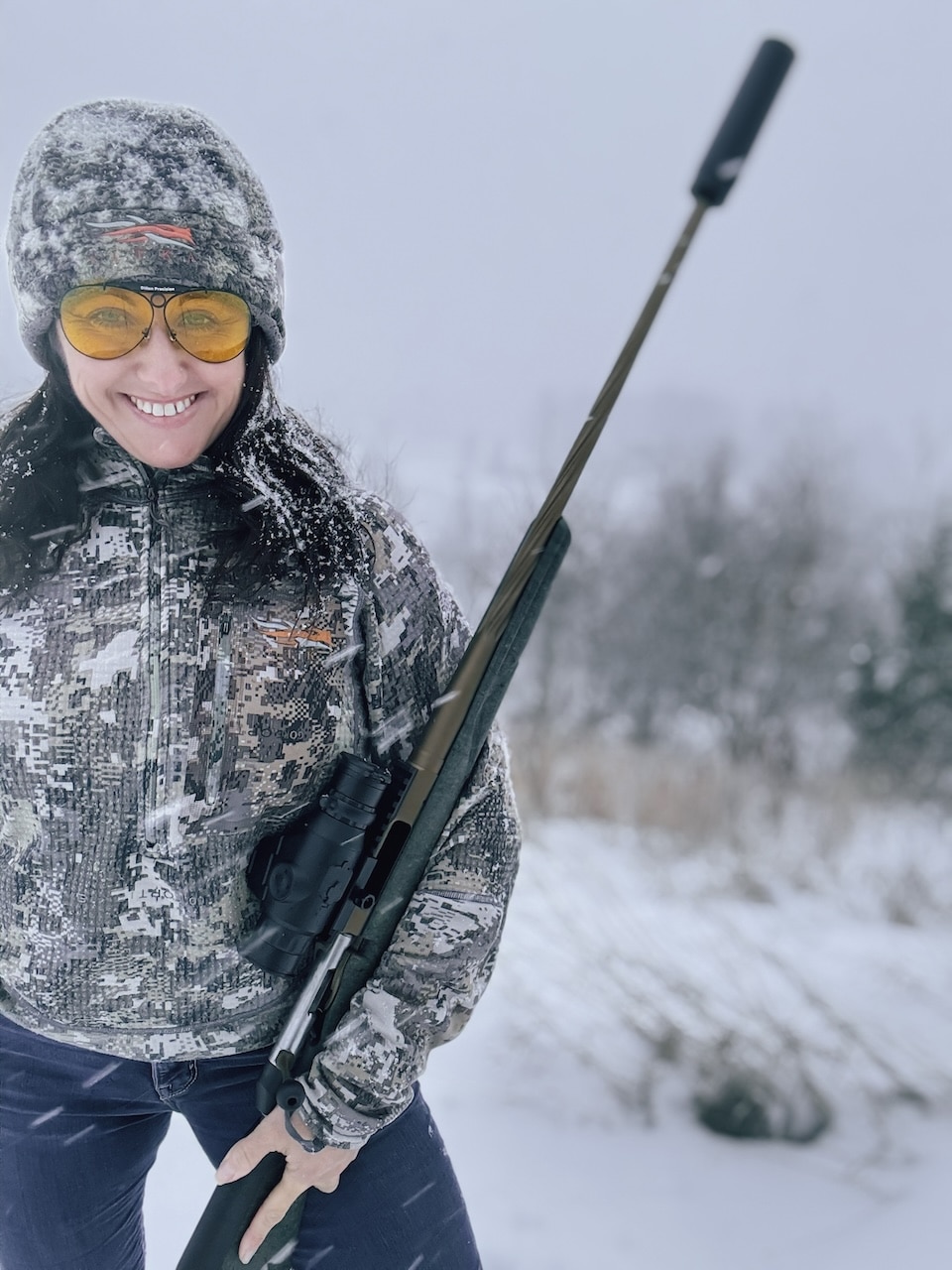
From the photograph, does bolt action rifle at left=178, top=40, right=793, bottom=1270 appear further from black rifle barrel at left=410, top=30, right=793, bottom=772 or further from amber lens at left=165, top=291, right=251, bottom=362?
amber lens at left=165, top=291, right=251, bottom=362

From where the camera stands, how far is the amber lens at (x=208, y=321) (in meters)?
1.09

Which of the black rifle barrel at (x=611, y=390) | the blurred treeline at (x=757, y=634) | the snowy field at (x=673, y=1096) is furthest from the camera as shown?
the blurred treeline at (x=757, y=634)

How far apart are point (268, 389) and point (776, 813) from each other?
7.51 metres

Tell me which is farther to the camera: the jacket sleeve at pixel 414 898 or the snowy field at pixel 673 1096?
the snowy field at pixel 673 1096

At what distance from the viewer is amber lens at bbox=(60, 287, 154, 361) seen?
1075 millimetres

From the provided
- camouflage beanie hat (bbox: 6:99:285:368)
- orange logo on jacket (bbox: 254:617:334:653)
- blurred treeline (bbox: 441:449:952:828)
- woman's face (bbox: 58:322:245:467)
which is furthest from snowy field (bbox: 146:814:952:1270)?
blurred treeline (bbox: 441:449:952:828)

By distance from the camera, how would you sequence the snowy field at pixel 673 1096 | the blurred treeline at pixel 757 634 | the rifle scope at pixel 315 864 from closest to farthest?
the rifle scope at pixel 315 864 → the snowy field at pixel 673 1096 → the blurred treeline at pixel 757 634

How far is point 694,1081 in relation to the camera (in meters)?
2.94

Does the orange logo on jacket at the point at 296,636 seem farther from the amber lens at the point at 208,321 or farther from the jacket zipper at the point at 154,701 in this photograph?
the amber lens at the point at 208,321

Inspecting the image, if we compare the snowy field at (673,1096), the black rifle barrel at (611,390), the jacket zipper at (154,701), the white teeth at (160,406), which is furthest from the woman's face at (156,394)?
the snowy field at (673,1096)

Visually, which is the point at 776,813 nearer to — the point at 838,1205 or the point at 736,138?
the point at 838,1205

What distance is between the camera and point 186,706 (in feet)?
3.73

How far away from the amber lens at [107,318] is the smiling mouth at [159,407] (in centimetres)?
5

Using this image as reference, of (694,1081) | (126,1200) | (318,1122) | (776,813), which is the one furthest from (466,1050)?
(776,813)
